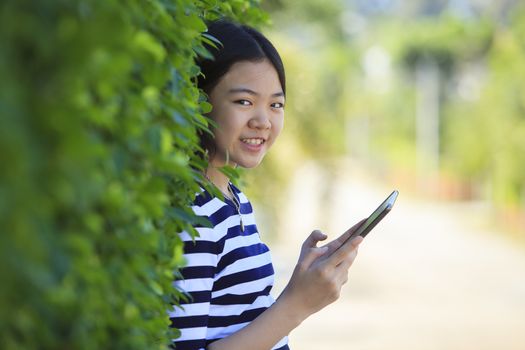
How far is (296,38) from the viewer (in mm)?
12641

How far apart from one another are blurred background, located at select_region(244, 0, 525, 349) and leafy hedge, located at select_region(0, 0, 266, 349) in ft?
5.99

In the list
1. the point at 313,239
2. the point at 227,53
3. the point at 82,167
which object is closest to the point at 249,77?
the point at 227,53

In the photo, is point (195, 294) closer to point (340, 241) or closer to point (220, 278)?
point (220, 278)

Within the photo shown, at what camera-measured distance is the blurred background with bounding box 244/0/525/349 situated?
1059cm

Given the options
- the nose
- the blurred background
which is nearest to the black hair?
the nose

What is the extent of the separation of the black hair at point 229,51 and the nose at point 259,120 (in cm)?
13

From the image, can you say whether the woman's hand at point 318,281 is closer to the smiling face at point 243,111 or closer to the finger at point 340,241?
the finger at point 340,241

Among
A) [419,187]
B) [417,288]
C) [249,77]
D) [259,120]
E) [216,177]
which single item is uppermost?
[419,187]

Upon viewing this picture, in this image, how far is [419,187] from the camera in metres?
35.1

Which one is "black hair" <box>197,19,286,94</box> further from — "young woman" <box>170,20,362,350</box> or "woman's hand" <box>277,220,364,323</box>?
"woman's hand" <box>277,220,364,323</box>

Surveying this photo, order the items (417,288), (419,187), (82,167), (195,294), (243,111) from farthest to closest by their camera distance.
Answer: (419,187)
(417,288)
(243,111)
(195,294)
(82,167)

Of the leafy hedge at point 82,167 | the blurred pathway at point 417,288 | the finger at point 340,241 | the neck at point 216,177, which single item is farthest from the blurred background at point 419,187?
the leafy hedge at point 82,167

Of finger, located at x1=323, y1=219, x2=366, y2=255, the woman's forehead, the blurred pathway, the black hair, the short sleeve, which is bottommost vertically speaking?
the short sleeve

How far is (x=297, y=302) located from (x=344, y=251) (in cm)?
16
